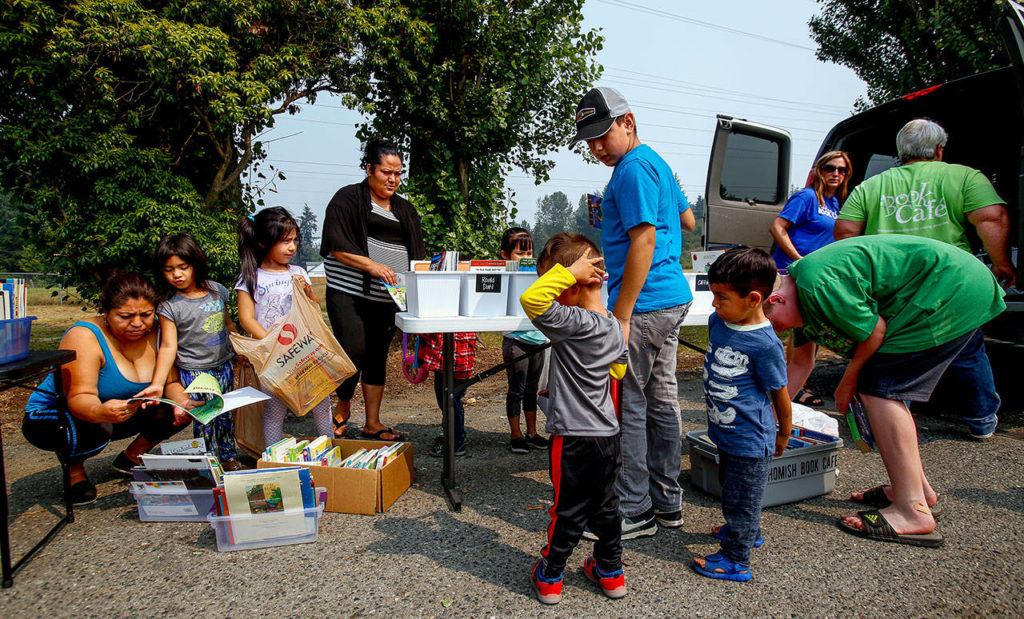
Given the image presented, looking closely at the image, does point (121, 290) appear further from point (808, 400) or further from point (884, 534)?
point (808, 400)

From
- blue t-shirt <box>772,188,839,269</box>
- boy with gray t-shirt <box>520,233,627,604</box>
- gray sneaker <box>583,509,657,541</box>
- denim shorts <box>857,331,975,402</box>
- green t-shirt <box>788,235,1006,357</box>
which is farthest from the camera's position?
blue t-shirt <box>772,188,839,269</box>

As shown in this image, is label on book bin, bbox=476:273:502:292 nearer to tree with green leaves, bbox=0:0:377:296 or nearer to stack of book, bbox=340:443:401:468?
stack of book, bbox=340:443:401:468

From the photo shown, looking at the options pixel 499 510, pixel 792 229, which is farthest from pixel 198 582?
pixel 792 229

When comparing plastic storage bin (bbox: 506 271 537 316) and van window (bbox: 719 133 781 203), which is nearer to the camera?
plastic storage bin (bbox: 506 271 537 316)

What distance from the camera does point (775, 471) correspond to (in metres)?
2.84

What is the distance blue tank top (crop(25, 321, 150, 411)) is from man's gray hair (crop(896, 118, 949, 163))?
14.9ft

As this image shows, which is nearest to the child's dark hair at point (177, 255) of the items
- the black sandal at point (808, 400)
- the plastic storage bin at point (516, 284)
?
the plastic storage bin at point (516, 284)

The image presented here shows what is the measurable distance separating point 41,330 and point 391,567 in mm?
13529

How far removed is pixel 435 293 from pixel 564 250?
0.84 metres

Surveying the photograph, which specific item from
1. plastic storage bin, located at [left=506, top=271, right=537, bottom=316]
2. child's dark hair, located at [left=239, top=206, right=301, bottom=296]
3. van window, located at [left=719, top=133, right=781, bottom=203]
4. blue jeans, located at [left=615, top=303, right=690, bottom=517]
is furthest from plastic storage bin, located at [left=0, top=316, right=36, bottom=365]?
van window, located at [left=719, top=133, right=781, bottom=203]

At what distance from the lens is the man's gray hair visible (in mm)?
3182

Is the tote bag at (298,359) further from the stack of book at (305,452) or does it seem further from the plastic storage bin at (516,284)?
the plastic storage bin at (516,284)

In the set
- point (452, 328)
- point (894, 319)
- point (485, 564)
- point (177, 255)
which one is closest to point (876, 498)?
point (894, 319)

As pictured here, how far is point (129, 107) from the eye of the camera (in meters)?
6.42
